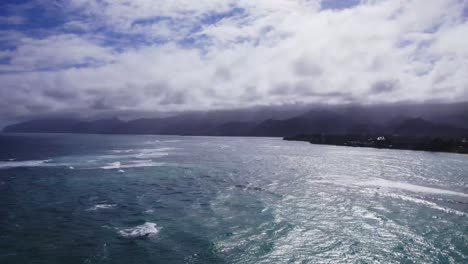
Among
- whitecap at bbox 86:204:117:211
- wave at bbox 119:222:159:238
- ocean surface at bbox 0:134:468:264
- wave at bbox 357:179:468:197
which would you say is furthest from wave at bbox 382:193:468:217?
whitecap at bbox 86:204:117:211

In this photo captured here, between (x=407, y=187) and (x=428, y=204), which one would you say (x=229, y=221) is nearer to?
(x=428, y=204)

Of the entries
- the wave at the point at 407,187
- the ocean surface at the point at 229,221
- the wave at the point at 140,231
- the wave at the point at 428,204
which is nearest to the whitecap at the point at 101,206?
the ocean surface at the point at 229,221

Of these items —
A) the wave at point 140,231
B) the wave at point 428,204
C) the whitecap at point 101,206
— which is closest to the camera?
the wave at point 140,231

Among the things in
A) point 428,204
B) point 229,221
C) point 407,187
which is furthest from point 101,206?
point 407,187

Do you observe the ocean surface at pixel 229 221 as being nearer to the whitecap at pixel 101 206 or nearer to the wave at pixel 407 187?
the whitecap at pixel 101 206

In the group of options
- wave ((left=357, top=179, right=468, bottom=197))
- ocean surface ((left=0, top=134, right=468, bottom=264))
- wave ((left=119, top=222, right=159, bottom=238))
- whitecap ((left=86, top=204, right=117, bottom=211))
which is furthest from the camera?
wave ((left=357, top=179, right=468, bottom=197))

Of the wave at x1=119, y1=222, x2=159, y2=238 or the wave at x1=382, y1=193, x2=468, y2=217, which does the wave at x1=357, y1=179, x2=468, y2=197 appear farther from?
the wave at x1=119, y1=222, x2=159, y2=238

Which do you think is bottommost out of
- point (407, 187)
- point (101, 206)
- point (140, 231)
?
point (140, 231)

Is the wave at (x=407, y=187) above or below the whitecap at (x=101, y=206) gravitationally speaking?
above
